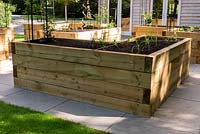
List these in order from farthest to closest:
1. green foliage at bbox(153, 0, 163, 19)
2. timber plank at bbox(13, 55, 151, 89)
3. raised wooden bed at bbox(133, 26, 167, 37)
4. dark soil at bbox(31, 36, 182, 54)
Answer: green foliage at bbox(153, 0, 163, 19), raised wooden bed at bbox(133, 26, 167, 37), dark soil at bbox(31, 36, 182, 54), timber plank at bbox(13, 55, 151, 89)

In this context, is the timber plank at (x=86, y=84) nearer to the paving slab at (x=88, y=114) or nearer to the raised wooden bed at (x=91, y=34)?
the paving slab at (x=88, y=114)

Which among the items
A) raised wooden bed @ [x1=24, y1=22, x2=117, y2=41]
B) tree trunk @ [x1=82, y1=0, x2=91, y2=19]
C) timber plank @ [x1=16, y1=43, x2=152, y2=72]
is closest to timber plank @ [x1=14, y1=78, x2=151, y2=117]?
timber plank @ [x1=16, y1=43, x2=152, y2=72]

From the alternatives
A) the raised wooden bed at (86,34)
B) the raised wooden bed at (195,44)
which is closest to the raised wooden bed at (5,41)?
the raised wooden bed at (86,34)

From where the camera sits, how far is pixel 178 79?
14.1 ft

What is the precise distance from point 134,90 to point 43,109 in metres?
1.19

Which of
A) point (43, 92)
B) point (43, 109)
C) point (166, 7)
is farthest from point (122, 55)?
point (166, 7)

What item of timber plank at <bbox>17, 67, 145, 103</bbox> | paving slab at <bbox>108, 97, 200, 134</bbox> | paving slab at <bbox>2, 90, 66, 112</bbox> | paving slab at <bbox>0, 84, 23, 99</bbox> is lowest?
paving slab at <bbox>108, 97, 200, 134</bbox>

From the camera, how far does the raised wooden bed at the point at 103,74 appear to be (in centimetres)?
316

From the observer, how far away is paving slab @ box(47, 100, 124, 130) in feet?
10.0

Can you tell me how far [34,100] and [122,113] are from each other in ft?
4.23

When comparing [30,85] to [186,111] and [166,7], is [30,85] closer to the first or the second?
[186,111]

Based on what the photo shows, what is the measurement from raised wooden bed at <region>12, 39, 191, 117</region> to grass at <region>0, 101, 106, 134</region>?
25.3 inches

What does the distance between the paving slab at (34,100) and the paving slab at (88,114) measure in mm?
149

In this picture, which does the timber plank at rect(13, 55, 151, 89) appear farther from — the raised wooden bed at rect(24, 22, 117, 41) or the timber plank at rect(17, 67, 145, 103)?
the raised wooden bed at rect(24, 22, 117, 41)
